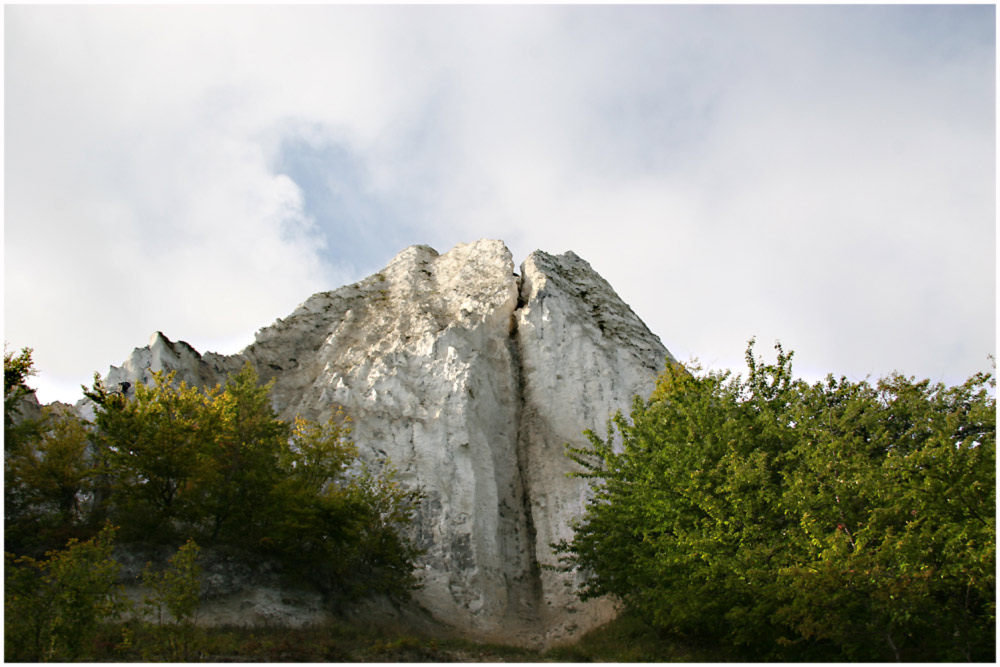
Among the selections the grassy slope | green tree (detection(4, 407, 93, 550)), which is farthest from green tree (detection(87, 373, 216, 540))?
the grassy slope

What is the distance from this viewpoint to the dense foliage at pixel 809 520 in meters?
12.4

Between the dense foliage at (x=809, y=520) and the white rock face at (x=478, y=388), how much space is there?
709 cm

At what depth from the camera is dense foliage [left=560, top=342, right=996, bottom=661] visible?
1238 cm

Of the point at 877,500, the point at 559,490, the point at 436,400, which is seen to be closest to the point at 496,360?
the point at 436,400

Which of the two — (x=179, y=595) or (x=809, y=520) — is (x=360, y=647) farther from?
(x=809, y=520)

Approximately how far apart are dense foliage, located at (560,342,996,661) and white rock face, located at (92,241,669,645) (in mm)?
7089

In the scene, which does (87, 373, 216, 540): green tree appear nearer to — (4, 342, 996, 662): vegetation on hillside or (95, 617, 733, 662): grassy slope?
(4, 342, 996, 662): vegetation on hillside

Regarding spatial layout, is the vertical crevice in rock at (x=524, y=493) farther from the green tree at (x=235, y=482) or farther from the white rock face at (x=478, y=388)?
the green tree at (x=235, y=482)

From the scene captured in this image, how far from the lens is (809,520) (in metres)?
14.1

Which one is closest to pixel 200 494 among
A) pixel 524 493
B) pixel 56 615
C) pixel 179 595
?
pixel 179 595

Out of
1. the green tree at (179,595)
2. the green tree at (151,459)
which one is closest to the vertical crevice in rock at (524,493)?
the green tree at (151,459)

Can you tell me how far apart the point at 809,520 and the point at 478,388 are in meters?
21.0

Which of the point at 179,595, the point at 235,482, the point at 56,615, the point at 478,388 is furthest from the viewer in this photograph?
the point at 478,388

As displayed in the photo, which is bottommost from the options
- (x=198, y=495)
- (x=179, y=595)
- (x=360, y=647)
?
(x=360, y=647)
